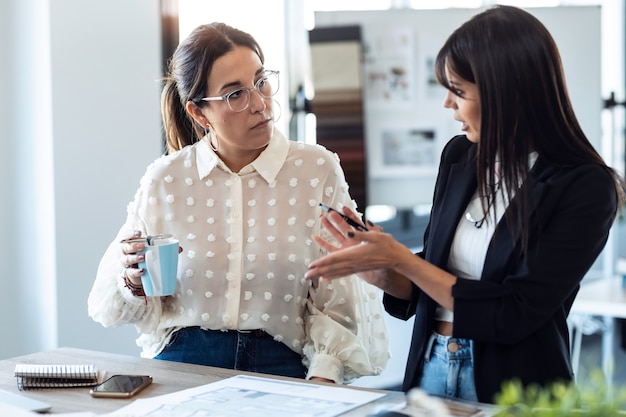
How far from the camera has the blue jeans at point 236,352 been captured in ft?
6.50

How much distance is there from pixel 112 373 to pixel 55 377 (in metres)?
0.13

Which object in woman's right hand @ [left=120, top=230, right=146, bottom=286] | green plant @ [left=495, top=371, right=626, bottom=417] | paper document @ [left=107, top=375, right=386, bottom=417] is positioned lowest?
paper document @ [left=107, top=375, right=386, bottom=417]

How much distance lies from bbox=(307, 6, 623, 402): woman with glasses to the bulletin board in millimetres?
2278

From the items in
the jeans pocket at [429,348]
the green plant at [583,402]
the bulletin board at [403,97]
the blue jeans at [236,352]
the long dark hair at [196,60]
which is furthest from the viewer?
the bulletin board at [403,97]

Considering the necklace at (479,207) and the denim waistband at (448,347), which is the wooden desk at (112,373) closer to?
the denim waistband at (448,347)

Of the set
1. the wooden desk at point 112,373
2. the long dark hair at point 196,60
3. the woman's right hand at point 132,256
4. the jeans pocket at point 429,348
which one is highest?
the long dark hair at point 196,60

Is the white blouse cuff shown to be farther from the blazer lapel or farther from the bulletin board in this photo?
the bulletin board

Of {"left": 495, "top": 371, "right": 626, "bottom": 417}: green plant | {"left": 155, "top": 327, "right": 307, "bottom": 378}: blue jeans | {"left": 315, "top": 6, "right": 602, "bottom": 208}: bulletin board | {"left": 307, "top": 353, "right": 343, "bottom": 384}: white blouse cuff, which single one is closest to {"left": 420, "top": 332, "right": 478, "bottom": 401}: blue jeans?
{"left": 307, "top": 353, "right": 343, "bottom": 384}: white blouse cuff

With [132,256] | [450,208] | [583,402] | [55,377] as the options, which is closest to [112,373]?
[55,377]

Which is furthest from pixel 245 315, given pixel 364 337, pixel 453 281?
pixel 453 281

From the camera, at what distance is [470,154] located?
5.88ft

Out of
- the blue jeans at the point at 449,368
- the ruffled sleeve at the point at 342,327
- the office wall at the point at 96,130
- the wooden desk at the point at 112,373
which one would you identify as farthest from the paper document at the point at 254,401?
the office wall at the point at 96,130

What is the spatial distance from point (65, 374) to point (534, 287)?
0.91 m

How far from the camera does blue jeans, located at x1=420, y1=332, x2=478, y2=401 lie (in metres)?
1.62
